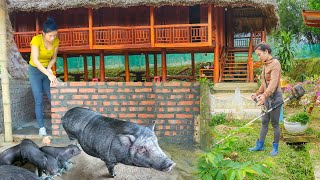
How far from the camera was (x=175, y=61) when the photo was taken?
21281 mm

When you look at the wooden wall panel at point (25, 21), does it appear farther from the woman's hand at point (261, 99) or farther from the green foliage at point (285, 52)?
the green foliage at point (285, 52)

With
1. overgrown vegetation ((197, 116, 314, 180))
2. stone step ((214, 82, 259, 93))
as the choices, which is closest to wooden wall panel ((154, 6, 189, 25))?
stone step ((214, 82, 259, 93))

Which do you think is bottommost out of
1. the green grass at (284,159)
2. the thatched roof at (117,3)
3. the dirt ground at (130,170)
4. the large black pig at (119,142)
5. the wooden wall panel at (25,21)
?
the green grass at (284,159)

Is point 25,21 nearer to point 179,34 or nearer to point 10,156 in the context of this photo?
point 179,34

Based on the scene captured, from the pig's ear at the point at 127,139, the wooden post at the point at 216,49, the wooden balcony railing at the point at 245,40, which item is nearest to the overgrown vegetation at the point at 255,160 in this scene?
the pig's ear at the point at 127,139

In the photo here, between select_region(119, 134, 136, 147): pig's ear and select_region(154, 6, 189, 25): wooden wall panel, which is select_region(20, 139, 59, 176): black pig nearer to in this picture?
select_region(119, 134, 136, 147): pig's ear

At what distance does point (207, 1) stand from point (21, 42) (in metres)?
6.45

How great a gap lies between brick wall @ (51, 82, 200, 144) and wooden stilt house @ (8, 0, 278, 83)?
6.30 meters

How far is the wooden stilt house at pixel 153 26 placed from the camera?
10.8 meters

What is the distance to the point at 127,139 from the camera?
2.93m

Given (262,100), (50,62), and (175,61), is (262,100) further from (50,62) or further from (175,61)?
(175,61)

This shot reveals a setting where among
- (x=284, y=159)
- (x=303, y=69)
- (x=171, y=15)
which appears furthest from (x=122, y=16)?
(x=303, y=69)

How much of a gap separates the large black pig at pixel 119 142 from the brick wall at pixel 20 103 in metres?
2.78

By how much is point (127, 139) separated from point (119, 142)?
0.10 metres
